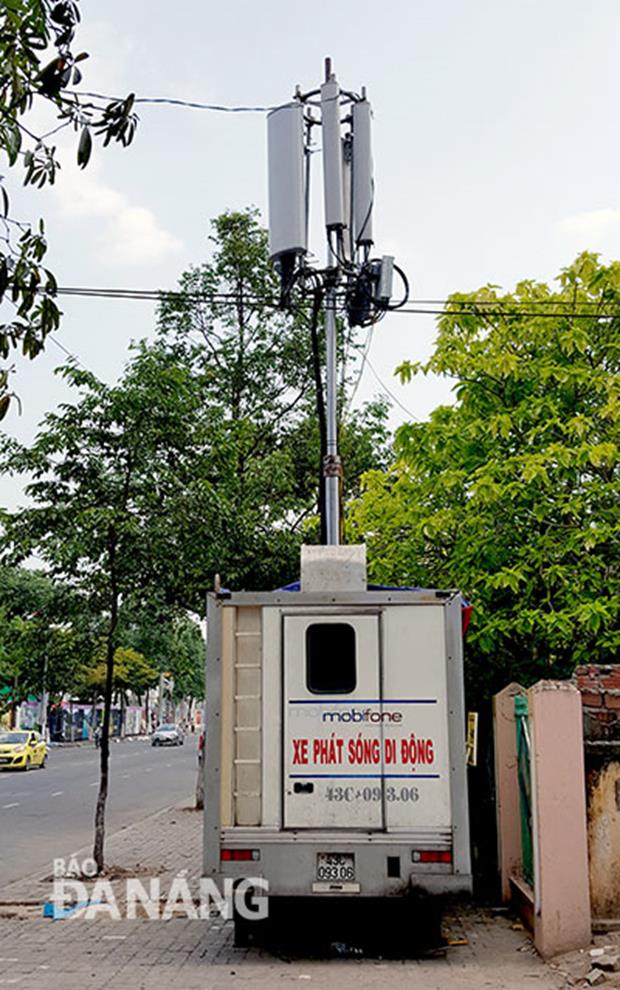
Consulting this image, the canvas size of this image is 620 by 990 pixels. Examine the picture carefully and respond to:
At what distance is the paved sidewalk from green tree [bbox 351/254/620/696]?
3094 millimetres

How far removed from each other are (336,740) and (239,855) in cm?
112

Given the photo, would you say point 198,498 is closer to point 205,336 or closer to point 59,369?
point 59,369

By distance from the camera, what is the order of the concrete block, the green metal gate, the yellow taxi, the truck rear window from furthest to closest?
the yellow taxi → the green metal gate → the concrete block → the truck rear window

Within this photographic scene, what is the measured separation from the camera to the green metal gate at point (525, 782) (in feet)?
31.6

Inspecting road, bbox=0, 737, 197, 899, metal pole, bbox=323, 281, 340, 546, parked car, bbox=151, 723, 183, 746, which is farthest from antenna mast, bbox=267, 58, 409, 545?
parked car, bbox=151, 723, 183, 746

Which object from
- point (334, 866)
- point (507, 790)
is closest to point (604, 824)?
point (334, 866)

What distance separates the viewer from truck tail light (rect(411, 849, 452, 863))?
8.30 meters

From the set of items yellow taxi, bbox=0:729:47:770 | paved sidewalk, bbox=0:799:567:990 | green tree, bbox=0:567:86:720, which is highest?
green tree, bbox=0:567:86:720

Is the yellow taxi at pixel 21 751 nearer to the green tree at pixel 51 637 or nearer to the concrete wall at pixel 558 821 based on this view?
the green tree at pixel 51 637

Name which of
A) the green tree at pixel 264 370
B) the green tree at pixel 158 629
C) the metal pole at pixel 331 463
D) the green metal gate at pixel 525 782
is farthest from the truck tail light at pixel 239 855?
the green tree at pixel 264 370

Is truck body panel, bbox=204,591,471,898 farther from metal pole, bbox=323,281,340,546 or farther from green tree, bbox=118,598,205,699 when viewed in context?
green tree, bbox=118,598,205,699

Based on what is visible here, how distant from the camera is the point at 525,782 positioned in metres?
10.0

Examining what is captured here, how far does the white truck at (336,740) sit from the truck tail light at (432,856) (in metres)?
0.01

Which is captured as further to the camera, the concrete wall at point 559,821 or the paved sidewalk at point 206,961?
the concrete wall at point 559,821
